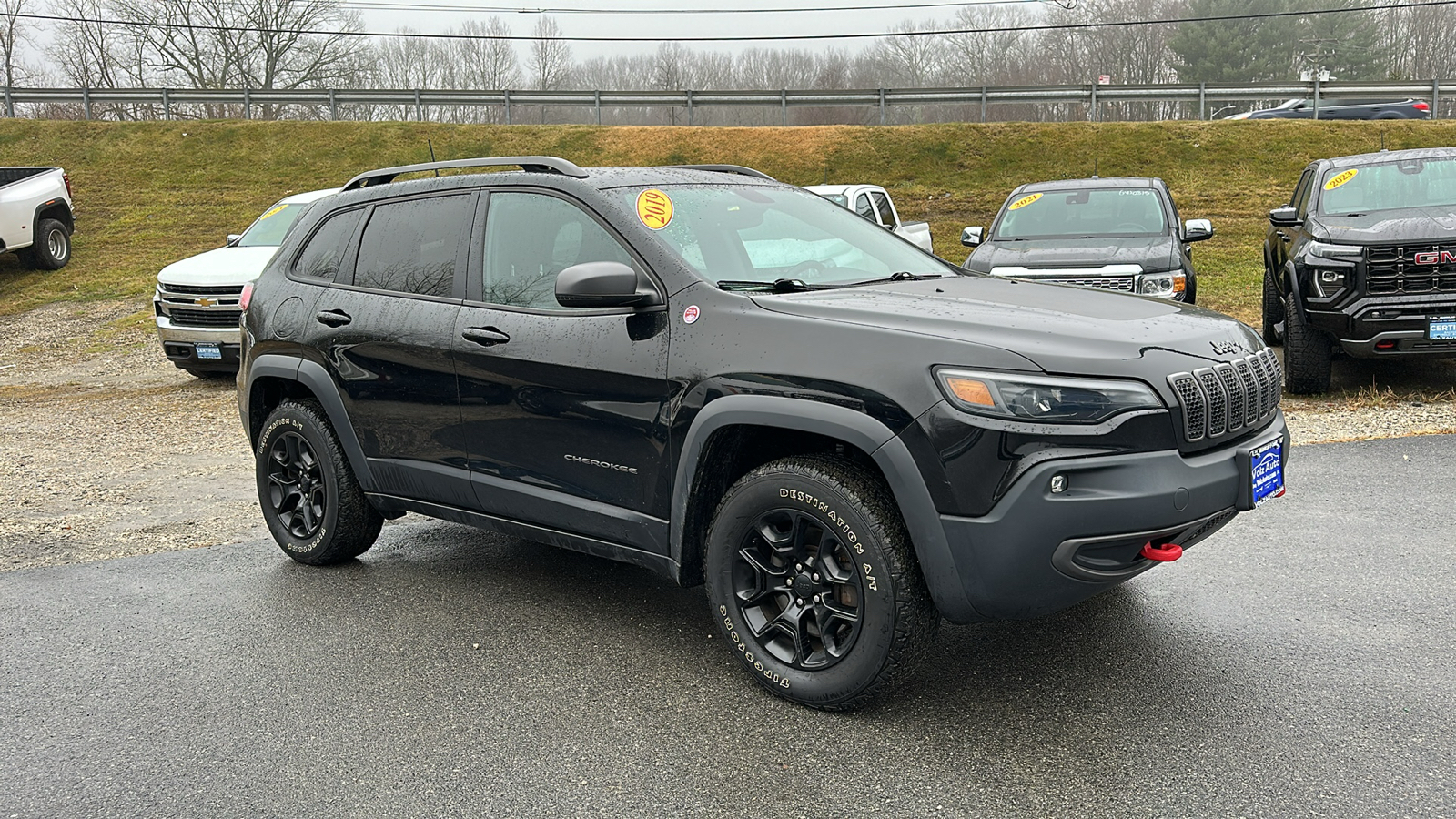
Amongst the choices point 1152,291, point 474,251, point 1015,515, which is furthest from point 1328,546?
point 1152,291

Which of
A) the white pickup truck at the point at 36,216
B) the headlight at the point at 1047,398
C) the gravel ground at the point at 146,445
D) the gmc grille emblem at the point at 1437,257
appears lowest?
the gravel ground at the point at 146,445

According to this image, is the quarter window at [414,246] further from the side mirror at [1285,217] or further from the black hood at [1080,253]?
the side mirror at [1285,217]

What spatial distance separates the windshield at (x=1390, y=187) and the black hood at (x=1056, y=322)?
19.9 feet

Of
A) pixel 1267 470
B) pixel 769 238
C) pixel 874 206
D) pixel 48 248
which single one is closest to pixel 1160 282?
pixel 874 206

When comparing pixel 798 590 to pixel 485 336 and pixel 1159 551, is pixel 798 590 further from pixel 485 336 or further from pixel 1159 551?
pixel 485 336

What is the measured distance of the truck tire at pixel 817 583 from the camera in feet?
10.8

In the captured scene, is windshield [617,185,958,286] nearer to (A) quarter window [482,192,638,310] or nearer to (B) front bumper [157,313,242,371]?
(A) quarter window [482,192,638,310]

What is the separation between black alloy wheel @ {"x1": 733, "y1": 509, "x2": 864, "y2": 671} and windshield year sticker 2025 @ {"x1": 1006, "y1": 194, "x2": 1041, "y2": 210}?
8433mm

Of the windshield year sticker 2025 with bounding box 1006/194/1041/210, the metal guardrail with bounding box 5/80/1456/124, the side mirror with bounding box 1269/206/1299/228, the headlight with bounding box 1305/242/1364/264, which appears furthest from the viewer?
the metal guardrail with bounding box 5/80/1456/124

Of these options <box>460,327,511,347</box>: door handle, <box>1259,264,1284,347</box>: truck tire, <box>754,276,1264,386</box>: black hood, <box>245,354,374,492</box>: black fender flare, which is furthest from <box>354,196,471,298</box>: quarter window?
<box>1259,264,1284,347</box>: truck tire

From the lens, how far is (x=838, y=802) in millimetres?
2973

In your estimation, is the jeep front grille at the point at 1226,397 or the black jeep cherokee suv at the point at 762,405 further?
the jeep front grille at the point at 1226,397

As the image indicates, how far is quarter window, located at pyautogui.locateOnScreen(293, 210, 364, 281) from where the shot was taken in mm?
5109

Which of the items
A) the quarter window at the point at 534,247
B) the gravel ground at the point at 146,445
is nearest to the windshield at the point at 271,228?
the gravel ground at the point at 146,445
